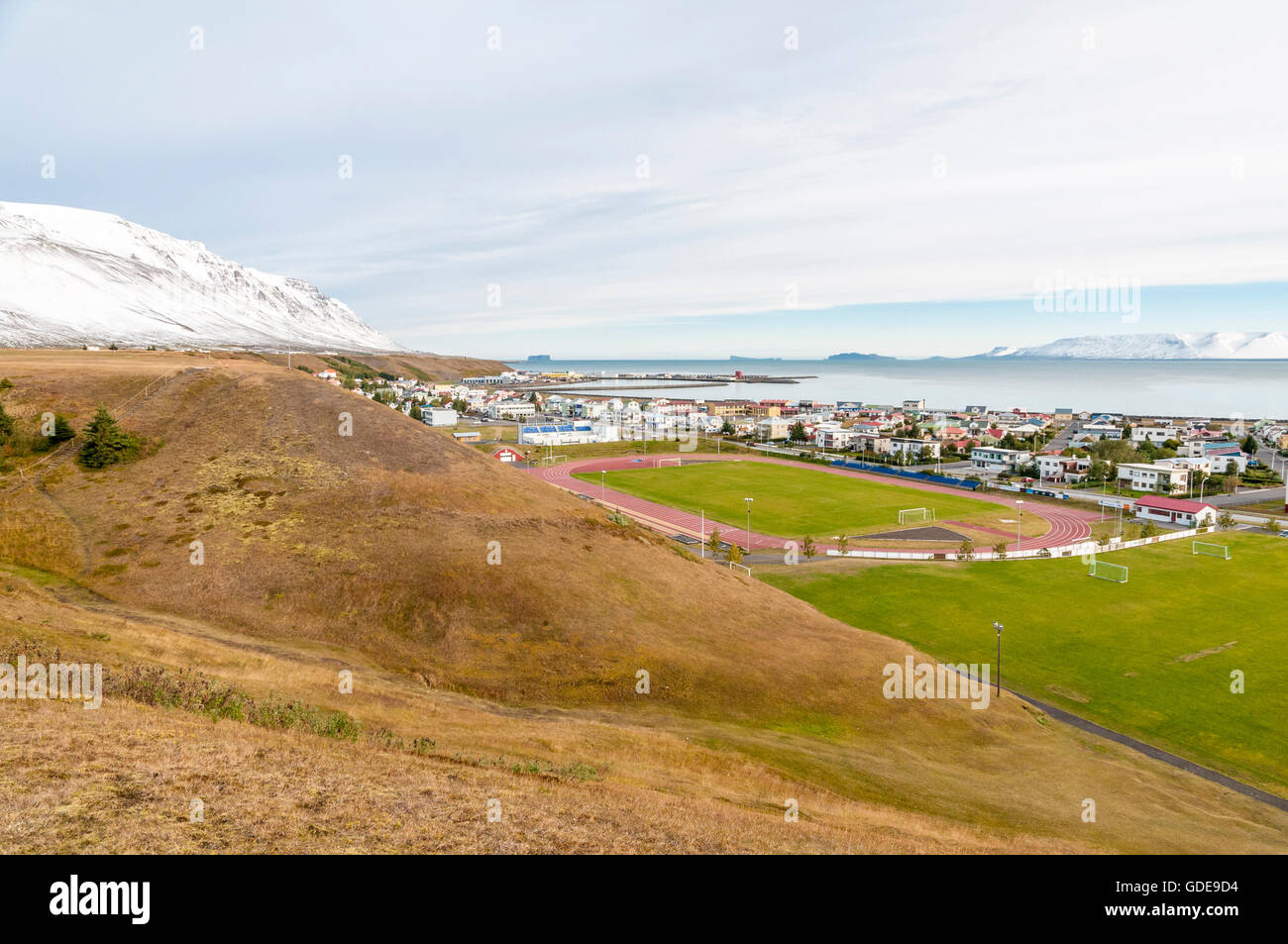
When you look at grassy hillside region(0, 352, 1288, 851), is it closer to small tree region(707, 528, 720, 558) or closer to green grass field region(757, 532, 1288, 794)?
green grass field region(757, 532, 1288, 794)

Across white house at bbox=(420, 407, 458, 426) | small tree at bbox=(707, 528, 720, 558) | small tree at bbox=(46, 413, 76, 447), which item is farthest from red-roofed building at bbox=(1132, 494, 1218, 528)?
white house at bbox=(420, 407, 458, 426)

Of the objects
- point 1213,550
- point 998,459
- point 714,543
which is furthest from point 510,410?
point 1213,550

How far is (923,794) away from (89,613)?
31.5m

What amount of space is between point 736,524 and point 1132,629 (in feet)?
118

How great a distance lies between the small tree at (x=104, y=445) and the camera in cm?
4109

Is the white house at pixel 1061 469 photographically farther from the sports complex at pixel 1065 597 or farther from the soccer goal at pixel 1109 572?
the soccer goal at pixel 1109 572

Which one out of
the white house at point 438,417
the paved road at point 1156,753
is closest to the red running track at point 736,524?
the paved road at point 1156,753

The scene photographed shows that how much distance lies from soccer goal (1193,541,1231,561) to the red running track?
8.50 metres

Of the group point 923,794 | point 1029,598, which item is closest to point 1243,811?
point 923,794

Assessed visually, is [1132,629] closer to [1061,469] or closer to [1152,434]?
[1061,469]

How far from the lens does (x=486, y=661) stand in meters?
27.4

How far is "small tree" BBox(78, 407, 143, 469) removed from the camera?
41.1 m

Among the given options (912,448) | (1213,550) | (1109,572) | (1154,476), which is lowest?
Result: (1109,572)

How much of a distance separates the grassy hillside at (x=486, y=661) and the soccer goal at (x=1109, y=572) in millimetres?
28204
